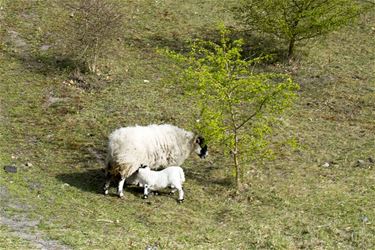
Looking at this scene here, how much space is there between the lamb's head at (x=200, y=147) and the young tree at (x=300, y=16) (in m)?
7.95

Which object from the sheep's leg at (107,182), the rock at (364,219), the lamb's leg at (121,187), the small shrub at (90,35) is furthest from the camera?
the small shrub at (90,35)

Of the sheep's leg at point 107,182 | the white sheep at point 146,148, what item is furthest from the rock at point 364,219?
the sheep's leg at point 107,182

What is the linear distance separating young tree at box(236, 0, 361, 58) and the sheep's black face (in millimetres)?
7934

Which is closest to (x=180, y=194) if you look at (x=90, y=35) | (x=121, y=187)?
(x=121, y=187)

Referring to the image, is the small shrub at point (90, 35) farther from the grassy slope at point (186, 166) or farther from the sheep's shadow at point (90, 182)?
the sheep's shadow at point (90, 182)

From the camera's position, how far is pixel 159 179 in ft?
39.7

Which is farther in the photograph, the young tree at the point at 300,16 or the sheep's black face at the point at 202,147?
the young tree at the point at 300,16

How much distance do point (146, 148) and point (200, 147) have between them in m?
1.73

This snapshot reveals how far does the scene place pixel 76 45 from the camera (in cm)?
2028

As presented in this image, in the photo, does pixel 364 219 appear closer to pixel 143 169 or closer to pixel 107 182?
pixel 143 169

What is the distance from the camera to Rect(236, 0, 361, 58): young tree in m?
20.2

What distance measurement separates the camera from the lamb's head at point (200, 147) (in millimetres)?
13758

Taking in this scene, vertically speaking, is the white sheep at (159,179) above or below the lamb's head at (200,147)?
below

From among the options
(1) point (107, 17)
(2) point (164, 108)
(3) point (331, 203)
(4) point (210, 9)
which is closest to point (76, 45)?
(1) point (107, 17)
